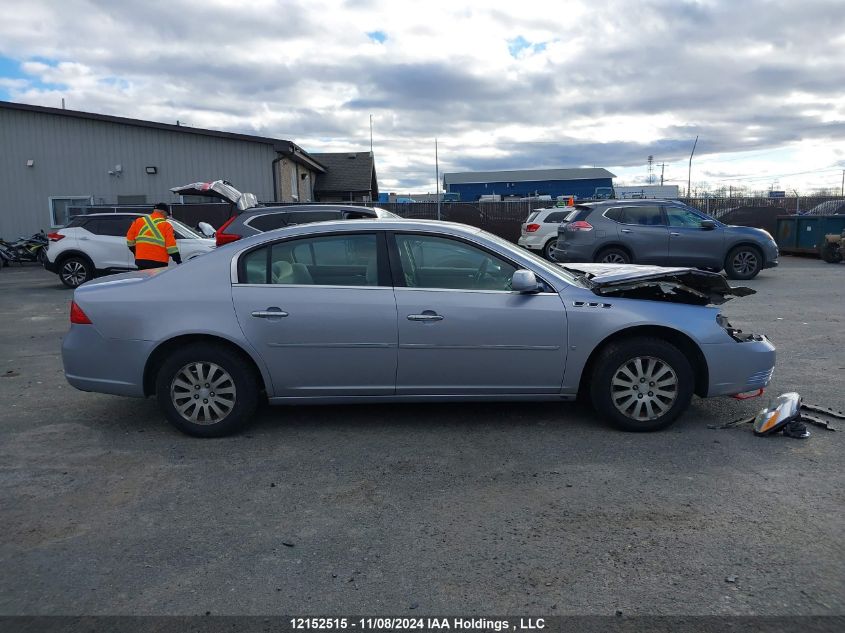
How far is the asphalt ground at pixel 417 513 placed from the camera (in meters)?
3.14

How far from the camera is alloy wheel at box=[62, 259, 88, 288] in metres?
15.1

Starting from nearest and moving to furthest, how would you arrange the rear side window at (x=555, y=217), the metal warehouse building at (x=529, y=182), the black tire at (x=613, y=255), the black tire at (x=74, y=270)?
the black tire at (x=613, y=255) → the black tire at (x=74, y=270) → the rear side window at (x=555, y=217) → the metal warehouse building at (x=529, y=182)

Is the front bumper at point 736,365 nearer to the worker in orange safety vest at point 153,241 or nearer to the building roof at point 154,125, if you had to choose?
the worker in orange safety vest at point 153,241

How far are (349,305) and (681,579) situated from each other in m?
2.81

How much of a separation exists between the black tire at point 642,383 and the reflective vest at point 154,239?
705cm

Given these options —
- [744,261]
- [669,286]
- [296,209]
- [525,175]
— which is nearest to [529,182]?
[525,175]

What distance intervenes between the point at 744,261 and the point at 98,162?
21.1m

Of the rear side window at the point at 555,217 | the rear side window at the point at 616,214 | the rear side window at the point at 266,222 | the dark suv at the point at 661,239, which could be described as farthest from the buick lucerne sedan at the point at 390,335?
the rear side window at the point at 555,217

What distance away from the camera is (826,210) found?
2767 cm

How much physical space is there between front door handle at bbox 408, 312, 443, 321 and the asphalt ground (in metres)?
0.88

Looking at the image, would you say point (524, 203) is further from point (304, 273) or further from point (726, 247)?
point (304, 273)

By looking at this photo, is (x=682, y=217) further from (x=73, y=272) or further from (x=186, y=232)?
(x=73, y=272)

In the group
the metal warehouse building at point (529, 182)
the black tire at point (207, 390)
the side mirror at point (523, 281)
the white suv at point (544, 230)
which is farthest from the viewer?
the metal warehouse building at point (529, 182)

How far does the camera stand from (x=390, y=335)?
16.5ft
